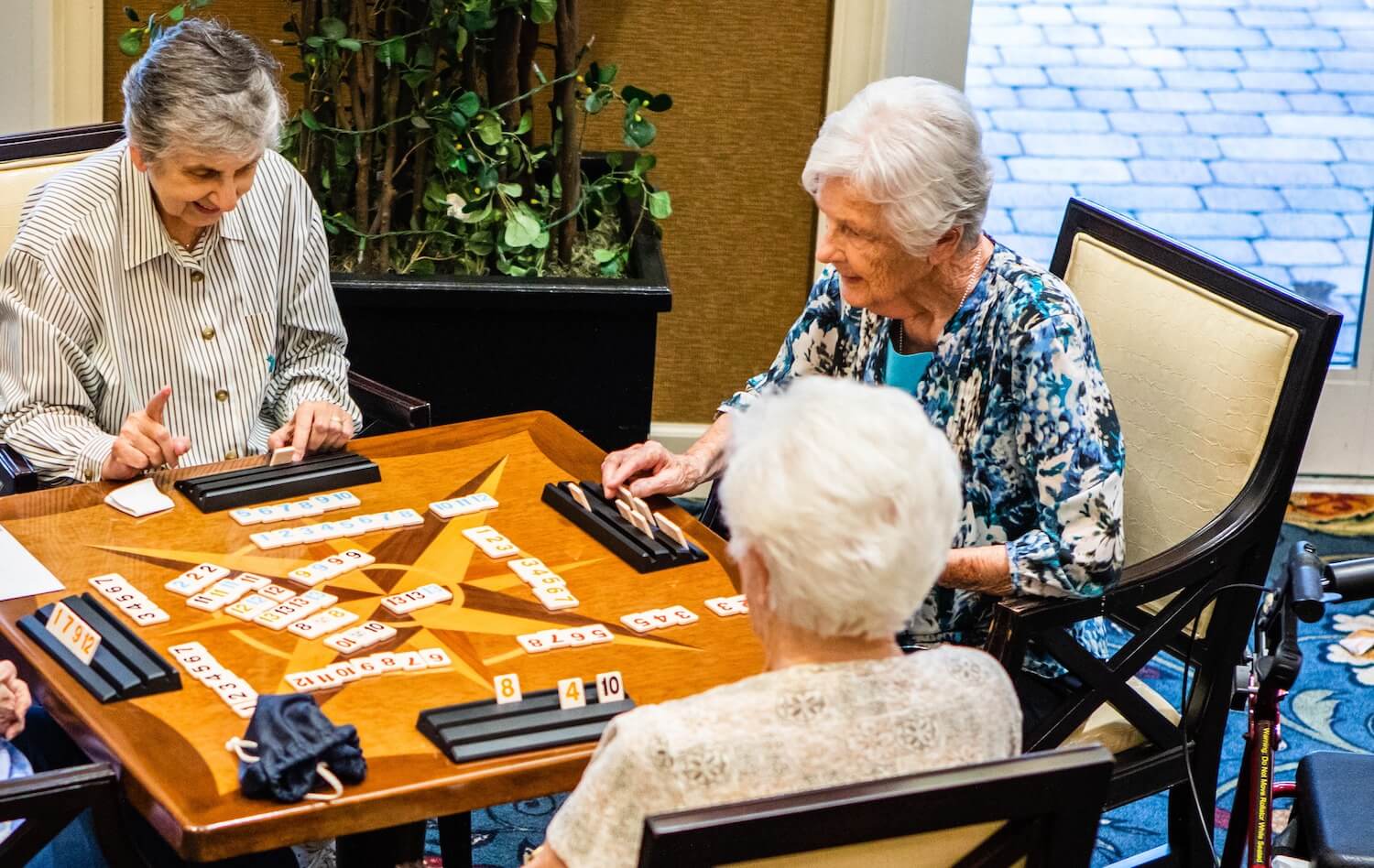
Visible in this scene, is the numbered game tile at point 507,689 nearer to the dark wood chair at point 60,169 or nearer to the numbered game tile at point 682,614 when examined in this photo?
the numbered game tile at point 682,614

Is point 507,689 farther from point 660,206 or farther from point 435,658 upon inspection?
point 660,206

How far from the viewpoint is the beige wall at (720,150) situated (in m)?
4.30

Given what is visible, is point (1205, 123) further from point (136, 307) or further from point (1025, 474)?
point (136, 307)

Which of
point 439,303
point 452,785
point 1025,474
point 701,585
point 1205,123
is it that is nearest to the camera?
point 452,785

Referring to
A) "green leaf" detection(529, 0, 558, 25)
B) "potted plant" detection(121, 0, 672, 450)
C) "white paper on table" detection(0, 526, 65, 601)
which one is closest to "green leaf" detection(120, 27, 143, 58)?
"potted plant" detection(121, 0, 672, 450)

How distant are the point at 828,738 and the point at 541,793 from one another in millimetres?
488

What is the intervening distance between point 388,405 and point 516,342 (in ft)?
2.81

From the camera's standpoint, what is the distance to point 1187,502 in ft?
8.58

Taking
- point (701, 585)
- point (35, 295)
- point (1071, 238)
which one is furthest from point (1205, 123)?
point (35, 295)

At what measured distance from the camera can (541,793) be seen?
1857 millimetres

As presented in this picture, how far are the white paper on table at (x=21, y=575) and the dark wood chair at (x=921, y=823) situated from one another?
1.15 metres

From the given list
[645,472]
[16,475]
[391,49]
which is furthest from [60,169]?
[645,472]

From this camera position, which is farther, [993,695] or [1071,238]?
[1071,238]

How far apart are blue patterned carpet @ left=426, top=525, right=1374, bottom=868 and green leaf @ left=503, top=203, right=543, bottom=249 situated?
51.5 inches
